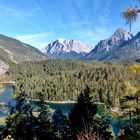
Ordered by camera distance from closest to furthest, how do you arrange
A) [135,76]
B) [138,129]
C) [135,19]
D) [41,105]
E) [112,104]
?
[135,19] → [135,76] → [138,129] → [41,105] → [112,104]

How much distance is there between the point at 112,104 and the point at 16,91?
12887 centimetres

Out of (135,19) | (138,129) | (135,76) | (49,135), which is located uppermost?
(135,19)

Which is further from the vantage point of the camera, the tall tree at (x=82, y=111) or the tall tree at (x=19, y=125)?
the tall tree at (x=82, y=111)

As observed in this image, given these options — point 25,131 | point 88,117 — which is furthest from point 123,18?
point 25,131

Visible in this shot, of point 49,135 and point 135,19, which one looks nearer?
point 135,19

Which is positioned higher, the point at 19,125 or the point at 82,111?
the point at 82,111

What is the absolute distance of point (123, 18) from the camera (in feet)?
36.0

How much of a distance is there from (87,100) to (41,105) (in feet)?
24.3

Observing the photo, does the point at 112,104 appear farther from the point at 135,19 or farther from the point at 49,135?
the point at 135,19

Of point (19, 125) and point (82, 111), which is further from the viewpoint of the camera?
point (82, 111)

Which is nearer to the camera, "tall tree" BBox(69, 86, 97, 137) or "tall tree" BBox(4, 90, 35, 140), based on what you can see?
"tall tree" BBox(4, 90, 35, 140)

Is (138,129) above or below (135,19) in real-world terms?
below

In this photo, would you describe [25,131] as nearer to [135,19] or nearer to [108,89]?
[135,19]

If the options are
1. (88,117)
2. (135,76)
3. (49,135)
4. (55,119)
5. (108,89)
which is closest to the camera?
(135,76)
